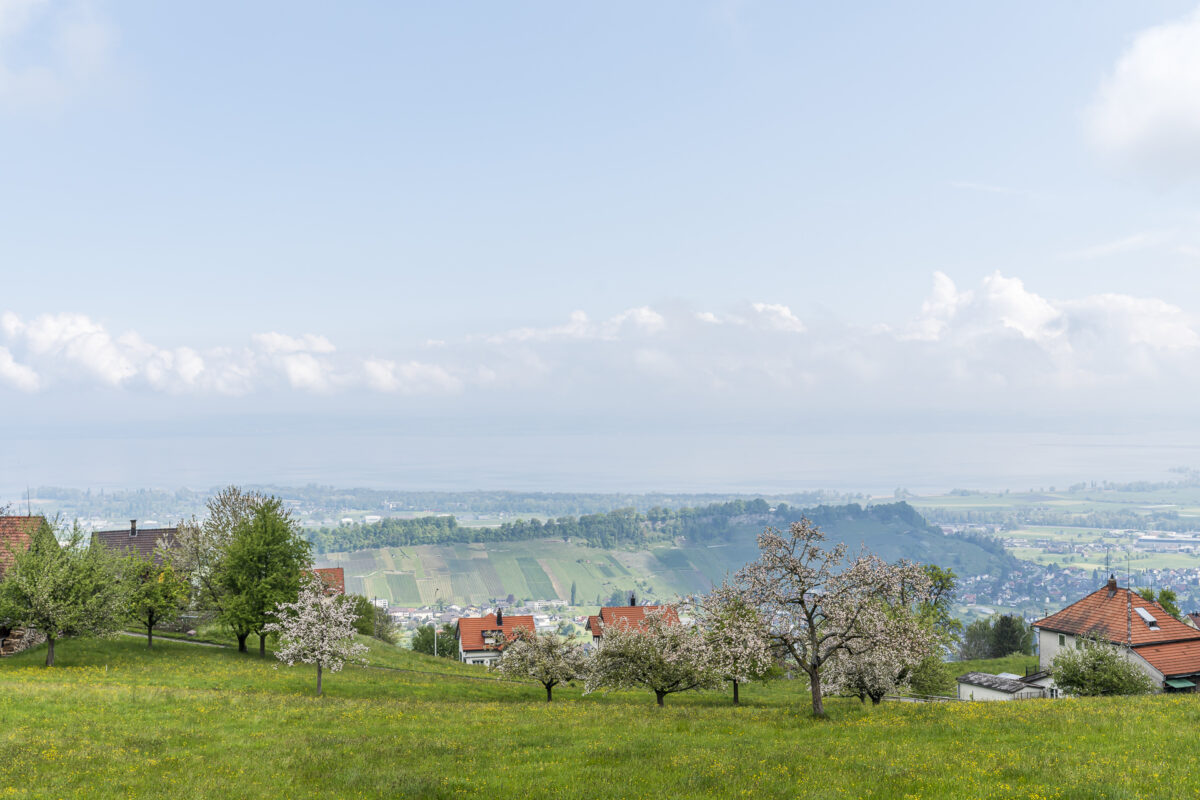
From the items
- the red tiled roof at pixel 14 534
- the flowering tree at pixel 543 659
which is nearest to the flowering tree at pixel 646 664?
the flowering tree at pixel 543 659

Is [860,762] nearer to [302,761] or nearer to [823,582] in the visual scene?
[823,582]

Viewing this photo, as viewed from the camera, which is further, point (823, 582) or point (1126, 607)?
point (1126, 607)

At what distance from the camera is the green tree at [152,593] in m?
56.8

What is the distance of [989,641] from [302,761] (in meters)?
138

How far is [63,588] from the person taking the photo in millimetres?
47625

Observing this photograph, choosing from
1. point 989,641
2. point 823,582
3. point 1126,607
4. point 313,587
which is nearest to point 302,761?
point 823,582

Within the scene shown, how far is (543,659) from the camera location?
164 feet

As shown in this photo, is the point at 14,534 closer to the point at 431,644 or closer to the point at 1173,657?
the point at 431,644

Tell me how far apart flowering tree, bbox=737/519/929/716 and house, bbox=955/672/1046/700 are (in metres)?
42.1

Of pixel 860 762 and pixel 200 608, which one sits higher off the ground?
pixel 860 762

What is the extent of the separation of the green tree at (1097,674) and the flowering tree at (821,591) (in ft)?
89.7

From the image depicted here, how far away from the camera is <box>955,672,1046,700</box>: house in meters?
62.6

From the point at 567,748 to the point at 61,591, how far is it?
138 ft

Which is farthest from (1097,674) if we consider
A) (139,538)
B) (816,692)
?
(139,538)
